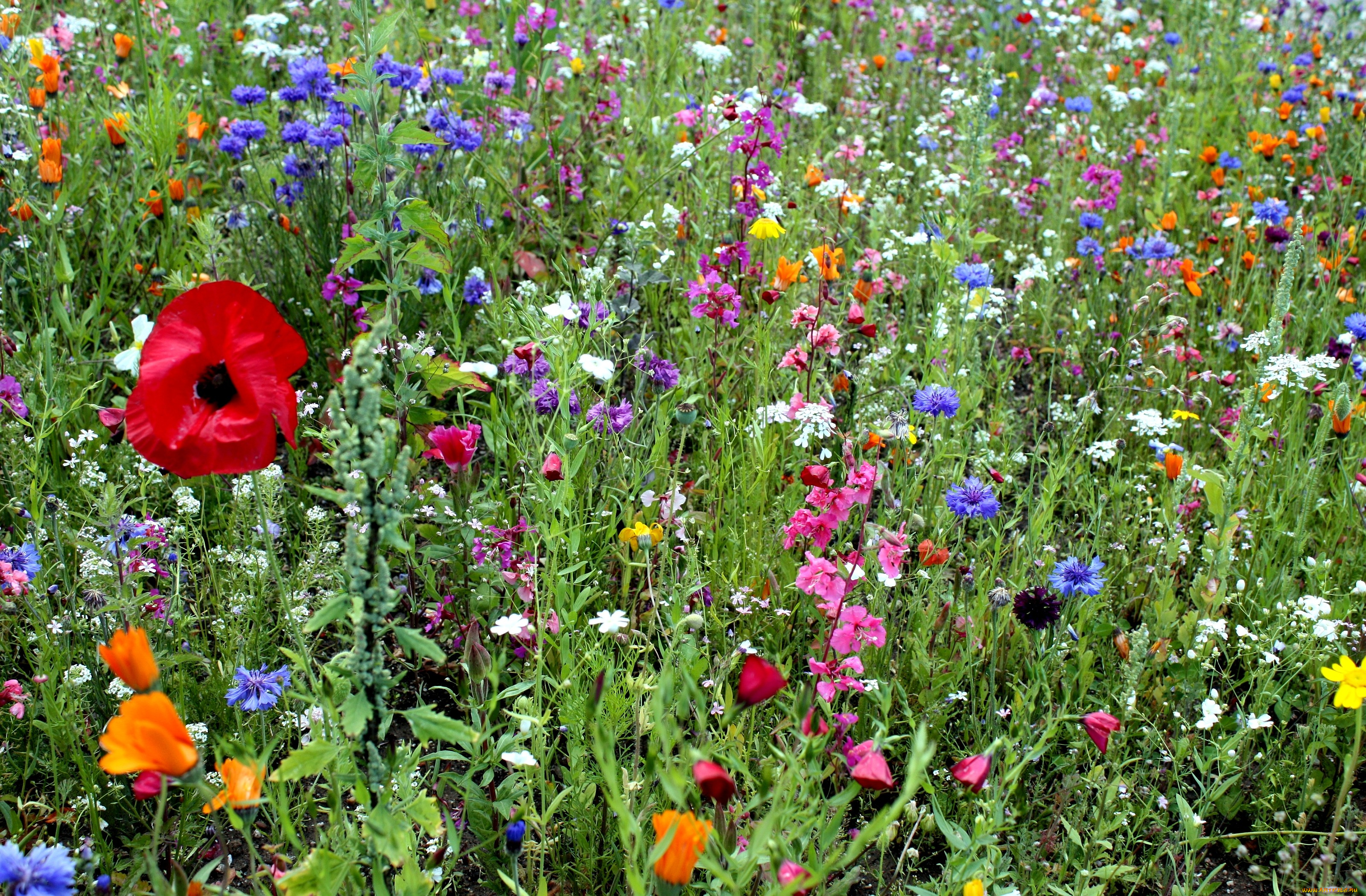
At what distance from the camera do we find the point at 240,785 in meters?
1.20

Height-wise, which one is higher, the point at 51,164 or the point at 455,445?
the point at 51,164

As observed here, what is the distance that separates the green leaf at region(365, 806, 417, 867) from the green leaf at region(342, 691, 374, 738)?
105 mm

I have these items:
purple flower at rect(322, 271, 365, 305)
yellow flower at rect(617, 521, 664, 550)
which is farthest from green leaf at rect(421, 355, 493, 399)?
purple flower at rect(322, 271, 365, 305)

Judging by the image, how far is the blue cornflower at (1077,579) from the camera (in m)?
1.90

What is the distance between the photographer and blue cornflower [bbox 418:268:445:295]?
98.0 inches

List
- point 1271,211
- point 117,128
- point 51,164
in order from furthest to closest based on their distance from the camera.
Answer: point 1271,211
point 117,128
point 51,164

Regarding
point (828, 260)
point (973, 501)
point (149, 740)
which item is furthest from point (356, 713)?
point (828, 260)

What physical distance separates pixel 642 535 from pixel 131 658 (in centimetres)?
97

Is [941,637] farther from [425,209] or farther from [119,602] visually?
[119,602]

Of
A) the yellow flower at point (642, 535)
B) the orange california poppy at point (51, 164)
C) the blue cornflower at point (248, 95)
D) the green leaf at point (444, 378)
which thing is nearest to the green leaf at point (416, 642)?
the yellow flower at point (642, 535)

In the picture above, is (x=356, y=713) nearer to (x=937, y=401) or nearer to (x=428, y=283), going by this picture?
(x=937, y=401)

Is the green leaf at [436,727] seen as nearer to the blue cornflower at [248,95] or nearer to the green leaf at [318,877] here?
the green leaf at [318,877]

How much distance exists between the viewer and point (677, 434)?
8.96 ft

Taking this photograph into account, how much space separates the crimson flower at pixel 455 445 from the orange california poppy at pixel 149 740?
2.99 feet
